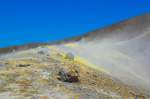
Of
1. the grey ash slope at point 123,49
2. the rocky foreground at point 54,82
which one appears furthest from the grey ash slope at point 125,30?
the rocky foreground at point 54,82

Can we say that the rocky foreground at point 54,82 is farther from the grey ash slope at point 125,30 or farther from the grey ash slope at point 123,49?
the grey ash slope at point 125,30

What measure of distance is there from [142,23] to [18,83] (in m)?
51.5

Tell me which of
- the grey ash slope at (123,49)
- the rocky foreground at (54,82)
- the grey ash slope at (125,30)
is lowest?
the rocky foreground at (54,82)

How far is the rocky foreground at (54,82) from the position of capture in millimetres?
25205

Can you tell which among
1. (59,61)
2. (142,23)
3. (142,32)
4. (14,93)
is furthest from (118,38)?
(14,93)

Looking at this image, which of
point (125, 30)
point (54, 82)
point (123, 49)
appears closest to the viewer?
point (54, 82)

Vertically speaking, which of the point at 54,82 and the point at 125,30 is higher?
the point at 125,30

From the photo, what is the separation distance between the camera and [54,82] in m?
27.2

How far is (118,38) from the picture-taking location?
66.4 meters

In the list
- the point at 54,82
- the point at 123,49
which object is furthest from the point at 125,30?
the point at 54,82

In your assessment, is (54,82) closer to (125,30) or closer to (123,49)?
(123,49)

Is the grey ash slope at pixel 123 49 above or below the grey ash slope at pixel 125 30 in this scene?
below

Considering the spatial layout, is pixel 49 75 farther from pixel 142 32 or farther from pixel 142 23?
pixel 142 23

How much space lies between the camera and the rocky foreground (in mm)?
25205
